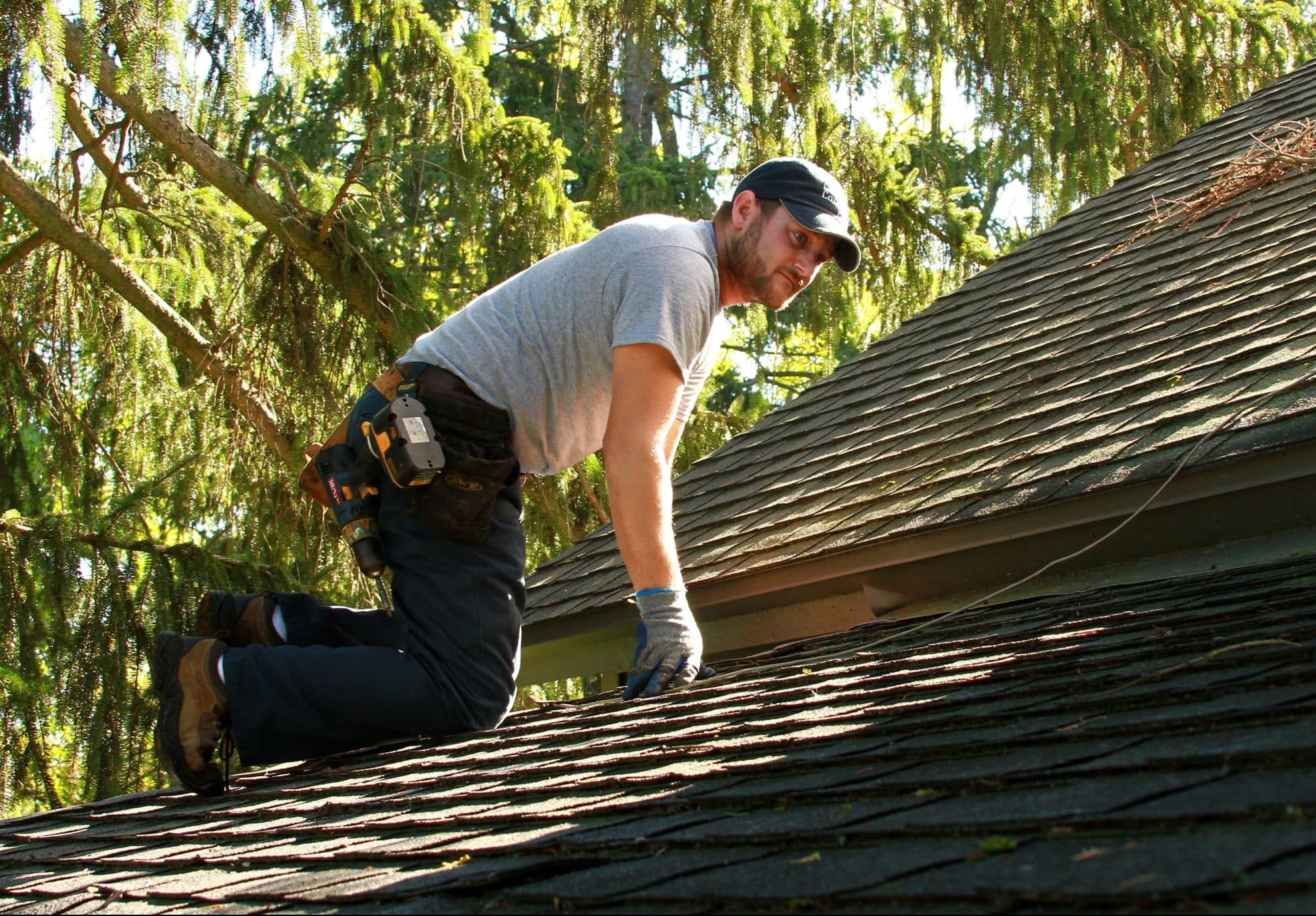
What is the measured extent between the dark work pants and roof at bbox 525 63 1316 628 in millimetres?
1283

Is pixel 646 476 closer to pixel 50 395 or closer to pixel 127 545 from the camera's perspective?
pixel 127 545

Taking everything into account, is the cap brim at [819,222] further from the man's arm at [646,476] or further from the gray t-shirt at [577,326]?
the man's arm at [646,476]

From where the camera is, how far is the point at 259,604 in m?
3.20

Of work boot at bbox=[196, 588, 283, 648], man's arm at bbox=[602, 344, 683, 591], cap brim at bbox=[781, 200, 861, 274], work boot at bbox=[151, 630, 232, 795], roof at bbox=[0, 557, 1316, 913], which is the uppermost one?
cap brim at bbox=[781, 200, 861, 274]

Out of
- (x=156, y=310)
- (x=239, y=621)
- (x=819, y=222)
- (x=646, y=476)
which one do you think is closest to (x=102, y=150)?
(x=156, y=310)

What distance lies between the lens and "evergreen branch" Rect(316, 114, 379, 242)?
23.1 ft

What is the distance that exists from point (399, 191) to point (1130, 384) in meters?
15.2

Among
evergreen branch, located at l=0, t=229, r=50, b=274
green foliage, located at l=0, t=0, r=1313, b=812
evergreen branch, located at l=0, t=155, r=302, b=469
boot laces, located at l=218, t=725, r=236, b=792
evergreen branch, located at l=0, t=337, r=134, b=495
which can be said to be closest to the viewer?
boot laces, located at l=218, t=725, r=236, b=792

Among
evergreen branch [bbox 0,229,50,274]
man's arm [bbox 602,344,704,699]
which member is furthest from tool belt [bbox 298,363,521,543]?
evergreen branch [bbox 0,229,50,274]

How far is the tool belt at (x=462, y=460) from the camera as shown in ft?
9.79

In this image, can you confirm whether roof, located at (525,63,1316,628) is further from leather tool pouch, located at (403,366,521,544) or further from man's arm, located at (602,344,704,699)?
leather tool pouch, located at (403,366,521,544)

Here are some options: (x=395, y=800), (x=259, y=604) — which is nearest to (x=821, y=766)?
(x=395, y=800)

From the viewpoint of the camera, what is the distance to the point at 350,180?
702 centimetres

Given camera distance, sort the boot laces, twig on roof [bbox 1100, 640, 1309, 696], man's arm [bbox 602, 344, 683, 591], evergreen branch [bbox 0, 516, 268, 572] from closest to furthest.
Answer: twig on roof [bbox 1100, 640, 1309, 696] → man's arm [bbox 602, 344, 683, 591] → the boot laces → evergreen branch [bbox 0, 516, 268, 572]
